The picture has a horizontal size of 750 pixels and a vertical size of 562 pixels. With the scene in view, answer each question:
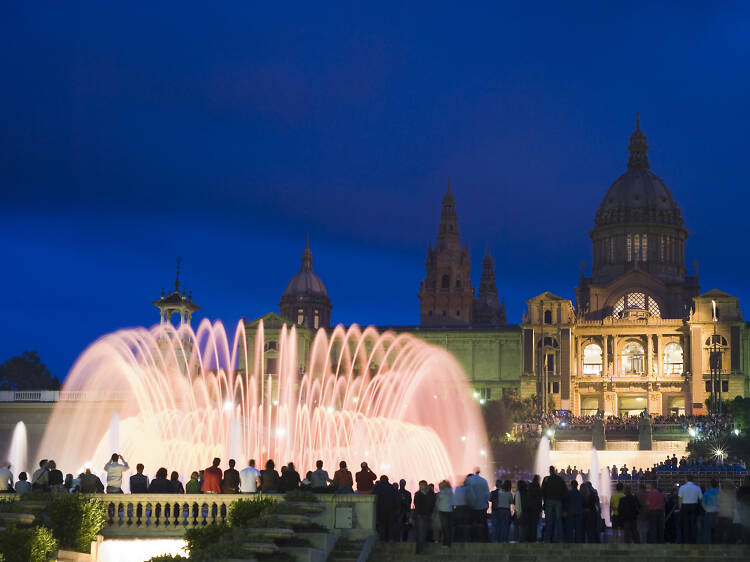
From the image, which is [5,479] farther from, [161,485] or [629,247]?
Answer: [629,247]

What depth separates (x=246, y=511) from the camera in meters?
24.3

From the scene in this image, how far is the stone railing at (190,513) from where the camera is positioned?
24.8 metres

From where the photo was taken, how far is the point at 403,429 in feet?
214

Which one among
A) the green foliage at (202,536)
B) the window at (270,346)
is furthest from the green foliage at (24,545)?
the window at (270,346)

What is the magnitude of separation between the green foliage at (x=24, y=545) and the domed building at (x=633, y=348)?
3708 inches

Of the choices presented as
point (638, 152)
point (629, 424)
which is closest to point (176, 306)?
point (629, 424)

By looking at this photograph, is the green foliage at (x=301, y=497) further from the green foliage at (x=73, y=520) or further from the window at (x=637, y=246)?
the window at (x=637, y=246)

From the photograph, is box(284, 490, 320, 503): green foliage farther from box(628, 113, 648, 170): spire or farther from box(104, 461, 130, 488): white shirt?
box(628, 113, 648, 170): spire

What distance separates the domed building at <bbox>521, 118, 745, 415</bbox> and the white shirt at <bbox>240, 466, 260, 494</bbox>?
3494 inches

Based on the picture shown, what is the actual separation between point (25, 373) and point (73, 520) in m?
119

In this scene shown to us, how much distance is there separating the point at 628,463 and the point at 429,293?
71804mm

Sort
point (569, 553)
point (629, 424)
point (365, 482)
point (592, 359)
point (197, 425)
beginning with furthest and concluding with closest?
point (592, 359) → point (629, 424) → point (197, 425) → point (365, 482) → point (569, 553)

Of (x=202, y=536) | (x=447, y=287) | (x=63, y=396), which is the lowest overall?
(x=202, y=536)

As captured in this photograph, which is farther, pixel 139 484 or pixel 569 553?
pixel 139 484
